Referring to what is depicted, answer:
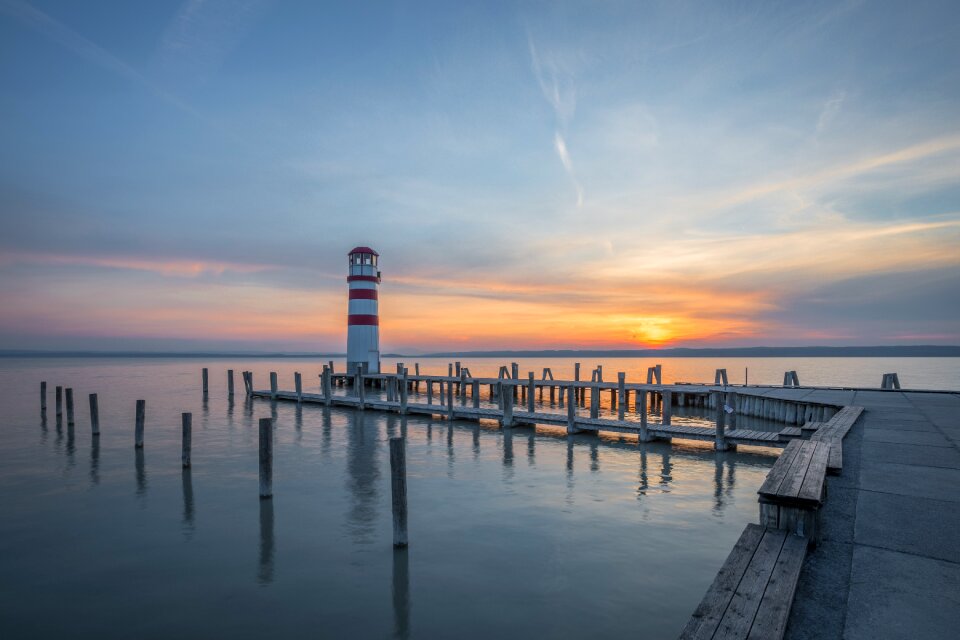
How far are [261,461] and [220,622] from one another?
653cm

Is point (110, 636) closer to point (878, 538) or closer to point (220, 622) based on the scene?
point (220, 622)

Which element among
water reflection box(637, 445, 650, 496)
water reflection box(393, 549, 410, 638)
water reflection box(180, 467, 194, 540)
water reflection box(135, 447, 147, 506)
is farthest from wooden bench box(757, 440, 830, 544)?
water reflection box(135, 447, 147, 506)

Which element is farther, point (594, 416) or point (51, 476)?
point (594, 416)

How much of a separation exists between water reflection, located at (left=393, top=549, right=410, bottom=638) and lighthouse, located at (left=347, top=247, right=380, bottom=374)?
107 feet

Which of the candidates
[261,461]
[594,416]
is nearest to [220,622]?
[261,461]

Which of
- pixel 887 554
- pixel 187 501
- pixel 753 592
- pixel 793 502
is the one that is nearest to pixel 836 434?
pixel 887 554

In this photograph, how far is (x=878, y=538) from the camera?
5.84m

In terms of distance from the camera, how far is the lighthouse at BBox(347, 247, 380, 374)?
4203 cm

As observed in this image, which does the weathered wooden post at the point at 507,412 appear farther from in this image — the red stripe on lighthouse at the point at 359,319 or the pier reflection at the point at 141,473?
the red stripe on lighthouse at the point at 359,319

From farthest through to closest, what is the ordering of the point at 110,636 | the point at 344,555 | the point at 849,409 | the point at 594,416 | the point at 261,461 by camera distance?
1. the point at 594,416
2. the point at 849,409
3. the point at 261,461
4. the point at 344,555
5. the point at 110,636

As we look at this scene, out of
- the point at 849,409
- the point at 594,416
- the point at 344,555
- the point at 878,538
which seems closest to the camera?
the point at 878,538

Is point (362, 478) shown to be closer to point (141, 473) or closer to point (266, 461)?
point (266, 461)

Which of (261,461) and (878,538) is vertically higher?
(878,538)

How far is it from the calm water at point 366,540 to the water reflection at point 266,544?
0.17 feet
